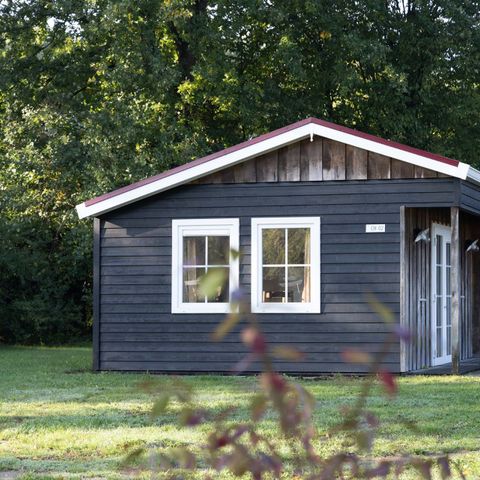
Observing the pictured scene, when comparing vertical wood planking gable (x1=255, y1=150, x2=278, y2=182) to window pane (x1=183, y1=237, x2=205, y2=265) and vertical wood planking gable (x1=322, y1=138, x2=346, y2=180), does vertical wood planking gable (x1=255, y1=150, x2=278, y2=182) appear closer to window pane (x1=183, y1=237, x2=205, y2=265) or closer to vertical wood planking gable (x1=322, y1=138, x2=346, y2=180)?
vertical wood planking gable (x1=322, y1=138, x2=346, y2=180)

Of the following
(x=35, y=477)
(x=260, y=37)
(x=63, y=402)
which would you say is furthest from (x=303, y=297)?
(x=260, y=37)

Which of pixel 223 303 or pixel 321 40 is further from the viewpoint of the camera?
pixel 321 40

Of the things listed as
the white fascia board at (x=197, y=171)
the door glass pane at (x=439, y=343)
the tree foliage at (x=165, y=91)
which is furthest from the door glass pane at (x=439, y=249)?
the tree foliage at (x=165, y=91)

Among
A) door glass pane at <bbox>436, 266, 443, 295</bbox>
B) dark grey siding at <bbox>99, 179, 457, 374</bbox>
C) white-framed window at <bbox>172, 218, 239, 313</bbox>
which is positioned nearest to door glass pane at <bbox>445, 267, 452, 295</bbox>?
door glass pane at <bbox>436, 266, 443, 295</bbox>

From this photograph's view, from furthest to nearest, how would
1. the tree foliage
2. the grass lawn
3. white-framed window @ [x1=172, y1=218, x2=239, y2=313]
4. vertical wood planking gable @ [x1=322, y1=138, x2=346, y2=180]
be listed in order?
the tree foliage, white-framed window @ [x1=172, y1=218, x2=239, y2=313], vertical wood planking gable @ [x1=322, y1=138, x2=346, y2=180], the grass lawn

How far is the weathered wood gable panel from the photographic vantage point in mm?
13852

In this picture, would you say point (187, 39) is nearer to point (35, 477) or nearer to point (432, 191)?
point (432, 191)

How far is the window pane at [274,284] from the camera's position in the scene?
14117mm

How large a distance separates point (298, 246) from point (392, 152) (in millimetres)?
1682

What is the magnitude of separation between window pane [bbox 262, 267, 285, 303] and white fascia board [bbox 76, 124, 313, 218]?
1435 mm

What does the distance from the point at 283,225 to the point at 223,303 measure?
135 cm

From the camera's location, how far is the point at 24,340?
77.8ft

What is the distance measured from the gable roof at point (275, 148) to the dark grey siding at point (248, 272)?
10.1 inches

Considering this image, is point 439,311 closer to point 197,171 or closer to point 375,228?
point 375,228
